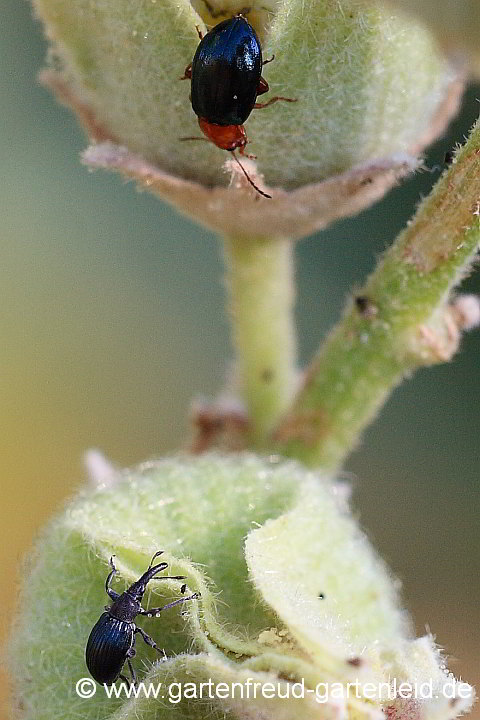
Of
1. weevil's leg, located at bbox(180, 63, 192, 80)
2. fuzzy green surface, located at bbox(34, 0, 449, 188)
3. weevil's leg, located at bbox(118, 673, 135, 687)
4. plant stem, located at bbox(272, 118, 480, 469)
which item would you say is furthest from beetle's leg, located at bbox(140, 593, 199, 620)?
weevil's leg, located at bbox(180, 63, 192, 80)

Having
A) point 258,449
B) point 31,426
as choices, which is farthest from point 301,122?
point 31,426

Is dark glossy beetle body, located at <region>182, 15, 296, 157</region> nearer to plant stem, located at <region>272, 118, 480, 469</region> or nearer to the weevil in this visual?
the weevil

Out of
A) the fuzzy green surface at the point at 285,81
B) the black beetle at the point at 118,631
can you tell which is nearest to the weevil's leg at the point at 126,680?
the black beetle at the point at 118,631

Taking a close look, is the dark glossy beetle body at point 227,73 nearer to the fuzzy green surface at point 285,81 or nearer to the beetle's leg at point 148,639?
the fuzzy green surface at point 285,81

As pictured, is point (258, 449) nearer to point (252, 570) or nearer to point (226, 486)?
point (226, 486)

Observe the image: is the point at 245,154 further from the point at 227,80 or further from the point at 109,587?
the point at 109,587

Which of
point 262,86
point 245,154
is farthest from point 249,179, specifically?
point 262,86

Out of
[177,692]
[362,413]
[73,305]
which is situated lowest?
[177,692]
